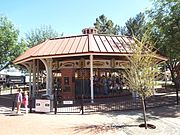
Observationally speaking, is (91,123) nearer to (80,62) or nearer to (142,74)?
(142,74)

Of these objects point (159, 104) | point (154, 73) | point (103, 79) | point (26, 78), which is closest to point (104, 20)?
point (26, 78)

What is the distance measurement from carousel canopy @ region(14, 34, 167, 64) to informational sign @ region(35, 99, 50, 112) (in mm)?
5244

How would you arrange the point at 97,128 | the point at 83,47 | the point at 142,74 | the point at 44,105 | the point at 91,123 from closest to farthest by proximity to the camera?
the point at 97,128 → the point at 142,74 → the point at 91,123 → the point at 44,105 → the point at 83,47

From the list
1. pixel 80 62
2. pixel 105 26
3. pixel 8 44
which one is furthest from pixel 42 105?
pixel 105 26

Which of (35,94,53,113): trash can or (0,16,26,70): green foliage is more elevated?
(0,16,26,70): green foliage

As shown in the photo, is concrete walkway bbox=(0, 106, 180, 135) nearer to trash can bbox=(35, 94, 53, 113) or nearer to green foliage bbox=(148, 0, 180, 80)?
trash can bbox=(35, 94, 53, 113)

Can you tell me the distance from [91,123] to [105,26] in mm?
63355

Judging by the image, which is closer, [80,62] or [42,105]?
[42,105]

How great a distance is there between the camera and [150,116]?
1773 cm

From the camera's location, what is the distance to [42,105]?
64.1ft

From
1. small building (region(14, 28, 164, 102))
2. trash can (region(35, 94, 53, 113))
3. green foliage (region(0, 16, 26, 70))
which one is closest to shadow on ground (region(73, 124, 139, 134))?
trash can (region(35, 94, 53, 113))

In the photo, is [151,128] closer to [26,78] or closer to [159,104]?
[159,104]

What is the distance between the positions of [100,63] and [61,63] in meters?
3.71

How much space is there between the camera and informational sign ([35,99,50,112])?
761 inches
